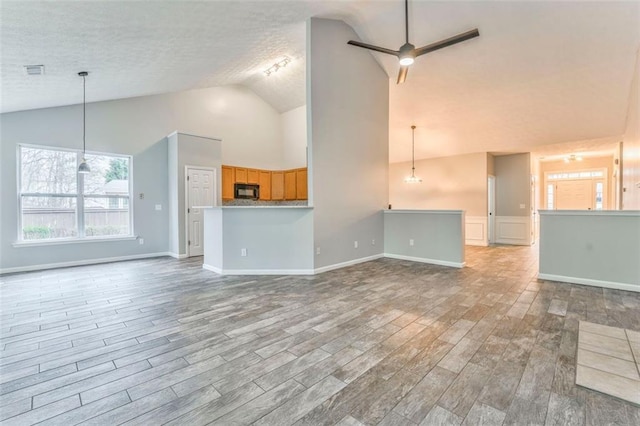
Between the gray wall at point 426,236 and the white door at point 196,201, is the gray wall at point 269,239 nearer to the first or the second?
the gray wall at point 426,236

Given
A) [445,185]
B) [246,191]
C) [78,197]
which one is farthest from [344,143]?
[78,197]

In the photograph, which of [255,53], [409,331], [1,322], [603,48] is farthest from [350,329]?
[603,48]

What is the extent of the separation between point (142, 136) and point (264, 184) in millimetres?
3268

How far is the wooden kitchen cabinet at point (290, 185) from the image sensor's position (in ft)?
27.9

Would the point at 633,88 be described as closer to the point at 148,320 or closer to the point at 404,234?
the point at 404,234

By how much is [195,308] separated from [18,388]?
1.49 metres

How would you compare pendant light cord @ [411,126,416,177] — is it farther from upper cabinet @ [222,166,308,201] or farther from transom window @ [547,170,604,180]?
transom window @ [547,170,604,180]

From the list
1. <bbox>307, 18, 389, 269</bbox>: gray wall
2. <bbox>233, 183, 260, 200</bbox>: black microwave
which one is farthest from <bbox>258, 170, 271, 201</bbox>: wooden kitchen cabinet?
<bbox>307, 18, 389, 269</bbox>: gray wall

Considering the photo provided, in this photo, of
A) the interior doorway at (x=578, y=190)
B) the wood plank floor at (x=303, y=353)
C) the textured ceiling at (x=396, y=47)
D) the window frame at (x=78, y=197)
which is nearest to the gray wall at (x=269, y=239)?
the wood plank floor at (x=303, y=353)

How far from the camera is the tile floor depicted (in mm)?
1777

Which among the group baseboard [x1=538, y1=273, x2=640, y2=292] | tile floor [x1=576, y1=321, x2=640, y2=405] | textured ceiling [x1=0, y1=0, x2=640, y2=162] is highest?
textured ceiling [x1=0, y1=0, x2=640, y2=162]

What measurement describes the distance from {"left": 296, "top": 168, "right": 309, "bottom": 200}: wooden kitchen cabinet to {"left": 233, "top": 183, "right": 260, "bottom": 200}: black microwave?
115 cm

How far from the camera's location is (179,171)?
6.50 meters

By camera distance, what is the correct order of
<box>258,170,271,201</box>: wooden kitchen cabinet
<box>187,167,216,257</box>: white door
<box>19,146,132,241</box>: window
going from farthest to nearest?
1. <box>258,170,271,201</box>: wooden kitchen cabinet
2. <box>187,167,216,257</box>: white door
3. <box>19,146,132,241</box>: window
